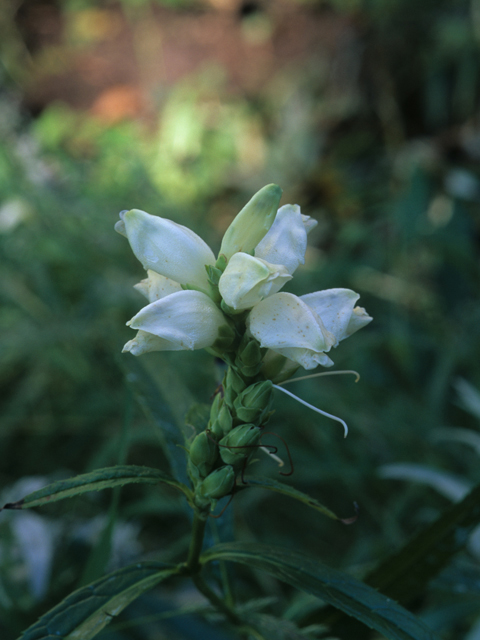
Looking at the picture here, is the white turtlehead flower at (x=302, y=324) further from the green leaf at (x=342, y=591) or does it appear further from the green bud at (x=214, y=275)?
the green leaf at (x=342, y=591)

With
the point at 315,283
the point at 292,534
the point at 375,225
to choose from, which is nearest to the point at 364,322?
the point at 292,534

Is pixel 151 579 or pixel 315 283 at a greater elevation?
pixel 151 579

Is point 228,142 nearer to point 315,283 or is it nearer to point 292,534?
point 315,283

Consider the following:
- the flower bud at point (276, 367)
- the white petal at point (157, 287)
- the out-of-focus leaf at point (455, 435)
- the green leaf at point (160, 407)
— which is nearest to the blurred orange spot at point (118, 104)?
the out-of-focus leaf at point (455, 435)

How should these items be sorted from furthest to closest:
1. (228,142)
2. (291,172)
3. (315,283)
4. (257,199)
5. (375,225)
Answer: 1. (228,142)
2. (291,172)
3. (375,225)
4. (315,283)
5. (257,199)

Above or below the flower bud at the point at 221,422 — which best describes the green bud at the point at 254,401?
above

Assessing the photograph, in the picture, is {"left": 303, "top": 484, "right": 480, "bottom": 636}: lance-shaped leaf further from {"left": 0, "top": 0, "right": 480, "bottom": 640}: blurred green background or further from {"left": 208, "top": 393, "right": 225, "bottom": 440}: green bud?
{"left": 208, "top": 393, "right": 225, "bottom": 440}: green bud

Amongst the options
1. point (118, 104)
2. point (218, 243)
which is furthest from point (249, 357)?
point (118, 104)
